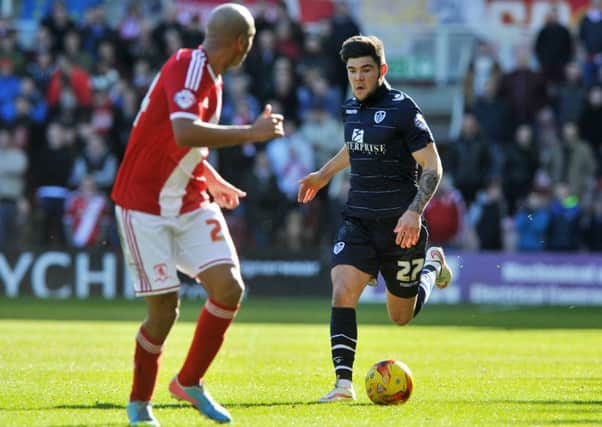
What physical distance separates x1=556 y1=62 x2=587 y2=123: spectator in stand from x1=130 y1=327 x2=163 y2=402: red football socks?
17.4 metres

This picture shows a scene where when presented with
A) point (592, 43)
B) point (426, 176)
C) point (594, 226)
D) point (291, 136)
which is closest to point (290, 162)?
point (291, 136)

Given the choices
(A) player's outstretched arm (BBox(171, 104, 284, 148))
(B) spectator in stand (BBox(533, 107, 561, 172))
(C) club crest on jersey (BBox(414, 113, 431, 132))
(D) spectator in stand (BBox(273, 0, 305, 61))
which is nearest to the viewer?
(A) player's outstretched arm (BBox(171, 104, 284, 148))

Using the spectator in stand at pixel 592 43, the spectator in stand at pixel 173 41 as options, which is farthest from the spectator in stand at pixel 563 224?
the spectator in stand at pixel 173 41

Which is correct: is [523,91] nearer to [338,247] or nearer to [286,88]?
[286,88]

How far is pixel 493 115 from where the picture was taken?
79.9 ft

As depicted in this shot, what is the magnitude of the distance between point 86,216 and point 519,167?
26.0ft

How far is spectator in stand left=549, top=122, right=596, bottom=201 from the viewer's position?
2338cm

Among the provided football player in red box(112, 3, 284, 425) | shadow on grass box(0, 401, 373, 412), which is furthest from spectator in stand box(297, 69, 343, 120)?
football player in red box(112, 3, 284, 425)

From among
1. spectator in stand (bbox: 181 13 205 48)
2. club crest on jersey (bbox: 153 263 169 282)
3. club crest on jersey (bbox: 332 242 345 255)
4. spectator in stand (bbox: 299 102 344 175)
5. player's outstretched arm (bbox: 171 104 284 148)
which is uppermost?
player's outstretched arm (bbox: 171 104 284 148)

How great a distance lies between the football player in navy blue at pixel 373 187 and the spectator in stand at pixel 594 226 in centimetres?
1313

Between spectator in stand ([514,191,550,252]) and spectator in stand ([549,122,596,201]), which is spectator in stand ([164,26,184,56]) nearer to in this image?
spectator in stand ([514,191,550,252])

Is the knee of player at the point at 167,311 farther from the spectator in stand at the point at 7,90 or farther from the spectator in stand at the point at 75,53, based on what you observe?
the spectator in stand at the point at 75,53

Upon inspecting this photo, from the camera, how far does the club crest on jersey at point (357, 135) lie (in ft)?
33.6

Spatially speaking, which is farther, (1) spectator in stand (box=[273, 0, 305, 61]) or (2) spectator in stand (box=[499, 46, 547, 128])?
(1) spectator in stand (box=[273, 0, 305, 61])
